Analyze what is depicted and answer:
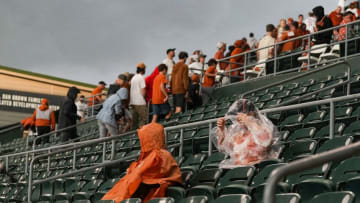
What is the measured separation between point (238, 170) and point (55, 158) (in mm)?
6517

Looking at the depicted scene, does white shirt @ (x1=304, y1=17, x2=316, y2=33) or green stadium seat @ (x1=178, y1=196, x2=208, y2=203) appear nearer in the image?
green stadium seat @ (x1=178, y1=196, x2=208, y2=203)

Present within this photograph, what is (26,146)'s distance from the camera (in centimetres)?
1584

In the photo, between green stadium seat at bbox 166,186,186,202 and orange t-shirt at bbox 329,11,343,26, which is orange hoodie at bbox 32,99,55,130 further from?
green stadium seat at bbox 166,186,186,202

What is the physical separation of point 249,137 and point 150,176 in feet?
3.51


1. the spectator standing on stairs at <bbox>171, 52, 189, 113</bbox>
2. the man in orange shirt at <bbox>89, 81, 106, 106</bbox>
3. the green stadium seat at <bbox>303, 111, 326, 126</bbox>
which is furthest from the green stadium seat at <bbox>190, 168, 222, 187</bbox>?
the man in orange shirt at <bbox>89, 81, 106, 106</bbox>

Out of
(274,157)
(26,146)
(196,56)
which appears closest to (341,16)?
(196,56)

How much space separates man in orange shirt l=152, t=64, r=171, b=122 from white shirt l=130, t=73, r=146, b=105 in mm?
280

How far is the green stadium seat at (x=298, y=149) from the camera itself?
20.4 feet

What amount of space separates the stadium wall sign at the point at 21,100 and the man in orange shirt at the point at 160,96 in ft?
46.6

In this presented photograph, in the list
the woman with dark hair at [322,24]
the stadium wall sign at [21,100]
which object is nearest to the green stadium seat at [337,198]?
the woman with dark hair at [322,24]

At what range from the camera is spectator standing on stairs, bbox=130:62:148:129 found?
40.6 feet

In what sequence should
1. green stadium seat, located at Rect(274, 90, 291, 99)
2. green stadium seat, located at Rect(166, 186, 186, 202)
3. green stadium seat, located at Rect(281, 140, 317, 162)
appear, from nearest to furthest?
green stadium seat, located at Rect(166, 186, 186, 202) < green stadium seat, located at Rect(281, 140, 317, 162) < green stadium seat, located at Rect(274, 90, 291, 99)

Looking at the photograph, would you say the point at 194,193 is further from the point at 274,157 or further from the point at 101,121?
the point at 101,121

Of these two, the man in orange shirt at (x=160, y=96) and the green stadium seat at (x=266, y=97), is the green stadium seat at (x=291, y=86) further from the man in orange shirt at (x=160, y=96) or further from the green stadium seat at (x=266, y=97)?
the man in orange shirt at (x=160, y=96)
